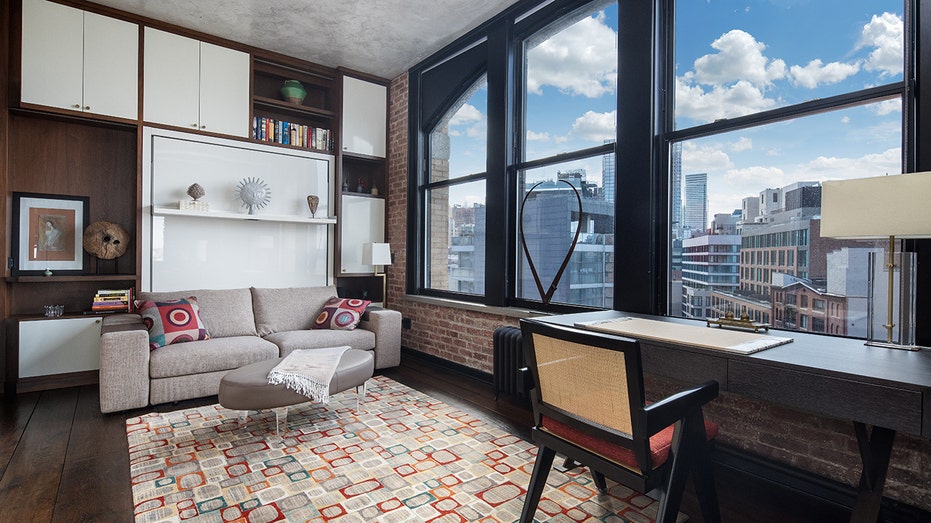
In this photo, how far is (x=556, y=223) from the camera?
143 inches

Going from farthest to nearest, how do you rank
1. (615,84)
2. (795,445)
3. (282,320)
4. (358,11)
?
(282,320)
(358,11)
(615,84)
(795,445)

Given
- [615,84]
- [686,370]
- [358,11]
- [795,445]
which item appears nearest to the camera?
[686,370]

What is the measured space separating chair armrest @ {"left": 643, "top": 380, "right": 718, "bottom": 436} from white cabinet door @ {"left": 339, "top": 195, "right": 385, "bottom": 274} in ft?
13.6

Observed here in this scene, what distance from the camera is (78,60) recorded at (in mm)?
3803

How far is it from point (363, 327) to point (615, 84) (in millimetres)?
3046

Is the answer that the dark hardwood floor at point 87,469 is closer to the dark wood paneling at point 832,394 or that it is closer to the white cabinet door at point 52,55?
the dark wood paneling at point 832,394

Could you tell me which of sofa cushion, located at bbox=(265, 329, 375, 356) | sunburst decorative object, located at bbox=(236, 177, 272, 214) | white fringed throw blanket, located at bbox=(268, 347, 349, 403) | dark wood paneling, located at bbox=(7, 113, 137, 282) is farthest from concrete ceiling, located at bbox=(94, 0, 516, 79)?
white fringed throw blanket, located at bbox=(268, 347, 349, 403)

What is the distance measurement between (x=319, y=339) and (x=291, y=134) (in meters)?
2.28

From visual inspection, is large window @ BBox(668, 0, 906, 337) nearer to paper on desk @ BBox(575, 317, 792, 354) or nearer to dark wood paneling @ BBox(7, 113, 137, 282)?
paper on desk @ BBox(575, 317, 792, 354)

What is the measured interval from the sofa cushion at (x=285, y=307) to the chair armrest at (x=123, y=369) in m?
1.05

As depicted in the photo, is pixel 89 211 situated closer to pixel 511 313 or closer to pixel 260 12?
pixel 260 12

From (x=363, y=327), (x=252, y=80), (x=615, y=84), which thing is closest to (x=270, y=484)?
(x=363, y=327)

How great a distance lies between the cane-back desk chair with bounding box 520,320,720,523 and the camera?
4.69 ft

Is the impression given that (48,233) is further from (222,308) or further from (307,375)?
(307,375)
